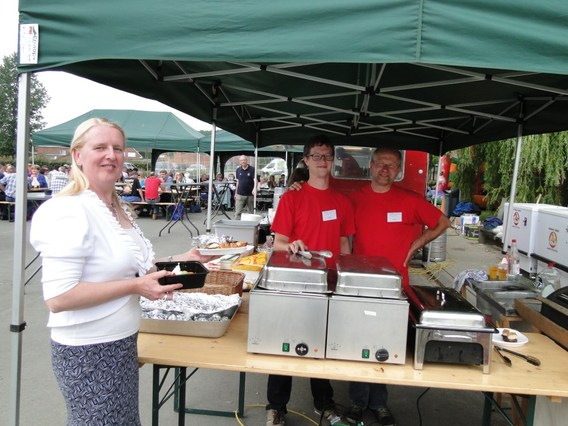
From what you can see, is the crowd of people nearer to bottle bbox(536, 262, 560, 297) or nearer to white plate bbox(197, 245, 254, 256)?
white plate bbox(197, 245, 254, 256)

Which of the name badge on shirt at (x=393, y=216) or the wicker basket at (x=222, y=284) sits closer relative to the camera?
the wicker basket at (x=222, y=284)

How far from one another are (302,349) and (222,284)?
0.94 metres

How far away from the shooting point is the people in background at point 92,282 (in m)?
1.41

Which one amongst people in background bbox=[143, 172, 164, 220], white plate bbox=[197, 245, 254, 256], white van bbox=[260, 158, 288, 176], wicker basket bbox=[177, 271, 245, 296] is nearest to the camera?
wicker basket bbox=[177, 271, 245, 296]

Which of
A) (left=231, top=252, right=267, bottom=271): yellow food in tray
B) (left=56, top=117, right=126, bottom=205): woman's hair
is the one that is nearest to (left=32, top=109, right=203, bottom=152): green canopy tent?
(left=231, top=252, right=267, bottom=271): yellow food in tray

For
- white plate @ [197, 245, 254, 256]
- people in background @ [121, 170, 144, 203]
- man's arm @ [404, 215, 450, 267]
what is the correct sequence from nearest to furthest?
man's arm @ [404, 215, 450, 267] → white plate @ [197, 245, 254, 256] → people in background @ [121, 170, 144, 203]

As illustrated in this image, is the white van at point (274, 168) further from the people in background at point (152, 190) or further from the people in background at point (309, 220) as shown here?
the people in background at point (309, 220)

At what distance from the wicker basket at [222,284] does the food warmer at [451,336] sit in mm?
1119

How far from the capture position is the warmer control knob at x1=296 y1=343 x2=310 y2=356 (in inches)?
71.9

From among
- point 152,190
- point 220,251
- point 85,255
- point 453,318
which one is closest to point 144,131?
point 152,190

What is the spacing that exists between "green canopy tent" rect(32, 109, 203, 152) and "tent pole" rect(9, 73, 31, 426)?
39.0ft

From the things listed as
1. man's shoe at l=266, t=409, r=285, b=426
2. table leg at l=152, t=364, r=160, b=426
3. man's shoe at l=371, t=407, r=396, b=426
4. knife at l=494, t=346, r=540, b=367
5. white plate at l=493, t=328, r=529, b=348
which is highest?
white plate at l=493, t=328, r=529, b=348

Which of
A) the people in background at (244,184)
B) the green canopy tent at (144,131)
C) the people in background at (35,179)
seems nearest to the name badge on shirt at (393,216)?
the people in background at (244,184)

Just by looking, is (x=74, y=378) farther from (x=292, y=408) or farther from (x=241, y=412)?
(x=292, y=408)
